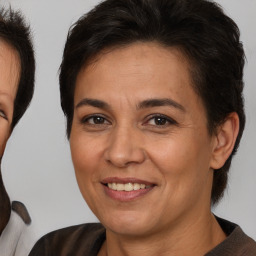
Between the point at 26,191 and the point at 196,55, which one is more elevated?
the point at 196,55

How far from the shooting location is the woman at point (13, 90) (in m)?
1.84

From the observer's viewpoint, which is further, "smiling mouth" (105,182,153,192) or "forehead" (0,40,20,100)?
"forehead" (0,40,20,100)

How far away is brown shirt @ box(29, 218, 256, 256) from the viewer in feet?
5.07

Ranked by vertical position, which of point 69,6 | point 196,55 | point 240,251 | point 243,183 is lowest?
point 240,251

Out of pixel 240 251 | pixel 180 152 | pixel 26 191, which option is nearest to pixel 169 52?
pixel 180 152

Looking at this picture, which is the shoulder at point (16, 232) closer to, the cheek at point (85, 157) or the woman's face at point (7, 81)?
the woman's face at point (7, 81)

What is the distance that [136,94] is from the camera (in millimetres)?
1456

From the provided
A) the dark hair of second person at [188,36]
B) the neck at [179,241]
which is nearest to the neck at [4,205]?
the neck at [179,241]

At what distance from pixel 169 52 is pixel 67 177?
0.66 m

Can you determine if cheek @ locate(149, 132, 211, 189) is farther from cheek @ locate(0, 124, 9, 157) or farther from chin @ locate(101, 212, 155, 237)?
cheek @ locate(0, 124, 9, 157)

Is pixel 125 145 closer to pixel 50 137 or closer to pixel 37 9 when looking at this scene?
pixel 50 137

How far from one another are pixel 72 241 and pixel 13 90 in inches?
17.0

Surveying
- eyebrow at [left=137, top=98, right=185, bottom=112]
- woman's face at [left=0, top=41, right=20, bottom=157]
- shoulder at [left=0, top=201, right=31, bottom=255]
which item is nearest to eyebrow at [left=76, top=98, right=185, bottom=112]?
eyebrow at [left=137, top=98, right=185, bottom=112]

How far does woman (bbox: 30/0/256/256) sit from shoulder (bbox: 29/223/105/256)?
0.21 metres
